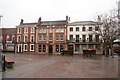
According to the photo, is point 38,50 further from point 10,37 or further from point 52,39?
point 10,37

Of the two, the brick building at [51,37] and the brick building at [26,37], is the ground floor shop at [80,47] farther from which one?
the brick building at [26,37]

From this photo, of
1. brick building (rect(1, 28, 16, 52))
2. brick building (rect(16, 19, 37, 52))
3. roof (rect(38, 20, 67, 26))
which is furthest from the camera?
Answer: brick building (rect(1, 28, 16, 52))

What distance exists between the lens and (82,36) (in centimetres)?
5100

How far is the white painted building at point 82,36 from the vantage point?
163 ft

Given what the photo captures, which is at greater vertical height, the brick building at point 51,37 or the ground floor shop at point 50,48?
the brick building at point 51,37

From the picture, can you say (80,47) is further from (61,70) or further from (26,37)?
(61,70)

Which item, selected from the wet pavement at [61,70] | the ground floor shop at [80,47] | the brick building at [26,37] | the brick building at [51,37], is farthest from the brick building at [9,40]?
the wet pavement at [61,70]

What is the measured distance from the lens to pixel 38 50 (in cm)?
5341

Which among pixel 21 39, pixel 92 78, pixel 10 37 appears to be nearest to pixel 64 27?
pixel 21 39

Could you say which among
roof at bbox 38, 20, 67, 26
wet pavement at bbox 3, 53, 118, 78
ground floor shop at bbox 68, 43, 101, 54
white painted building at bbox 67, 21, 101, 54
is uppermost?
roof at bbox 38, 20, 67, 26

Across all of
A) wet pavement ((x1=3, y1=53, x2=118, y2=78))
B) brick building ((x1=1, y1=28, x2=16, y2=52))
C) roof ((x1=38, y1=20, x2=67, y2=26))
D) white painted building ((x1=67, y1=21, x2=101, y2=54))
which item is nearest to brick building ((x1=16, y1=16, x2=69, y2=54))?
roof ((x1=38, y1=20, x2=67, y2=26))

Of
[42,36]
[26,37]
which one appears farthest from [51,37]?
[26,37]

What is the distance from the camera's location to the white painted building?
49666 millimetres

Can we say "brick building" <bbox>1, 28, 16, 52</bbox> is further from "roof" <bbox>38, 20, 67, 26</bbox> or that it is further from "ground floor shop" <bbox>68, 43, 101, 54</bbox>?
"ground floor shop" <bbox>68, 43, 101, 54</bbox>
